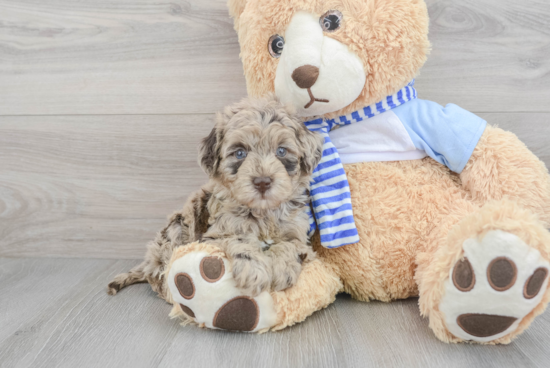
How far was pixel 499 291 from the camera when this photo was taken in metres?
0.86

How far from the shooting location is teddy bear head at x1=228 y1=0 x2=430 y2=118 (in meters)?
1.12

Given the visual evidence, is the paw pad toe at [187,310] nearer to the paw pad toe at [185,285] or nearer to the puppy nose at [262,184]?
the paw pad toe at [185,285]

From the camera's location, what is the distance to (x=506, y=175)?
1.13 meters

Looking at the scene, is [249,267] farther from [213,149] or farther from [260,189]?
[213,149]

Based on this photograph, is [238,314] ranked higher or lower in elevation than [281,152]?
lower

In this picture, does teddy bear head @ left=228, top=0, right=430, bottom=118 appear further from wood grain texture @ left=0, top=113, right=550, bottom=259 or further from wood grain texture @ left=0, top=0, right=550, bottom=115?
wood grain texture @ left=0, top=113, right=550, bottom=259

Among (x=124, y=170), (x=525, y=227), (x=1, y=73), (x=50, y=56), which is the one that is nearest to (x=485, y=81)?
(x=525, y=227)

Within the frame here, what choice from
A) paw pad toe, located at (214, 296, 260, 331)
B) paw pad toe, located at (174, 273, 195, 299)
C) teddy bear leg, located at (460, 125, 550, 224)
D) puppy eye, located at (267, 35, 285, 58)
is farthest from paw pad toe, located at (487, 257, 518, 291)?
puppy eye, located at (267, 35, 285, 58)

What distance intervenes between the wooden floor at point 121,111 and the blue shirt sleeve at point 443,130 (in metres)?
0.39

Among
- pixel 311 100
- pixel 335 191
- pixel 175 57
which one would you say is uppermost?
pixel 175 57

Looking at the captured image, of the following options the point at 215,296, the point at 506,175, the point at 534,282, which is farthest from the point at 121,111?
the point at 534,282

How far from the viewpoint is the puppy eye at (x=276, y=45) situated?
120 cm

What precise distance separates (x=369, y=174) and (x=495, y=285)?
0.47m

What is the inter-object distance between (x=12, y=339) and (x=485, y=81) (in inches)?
68.4
